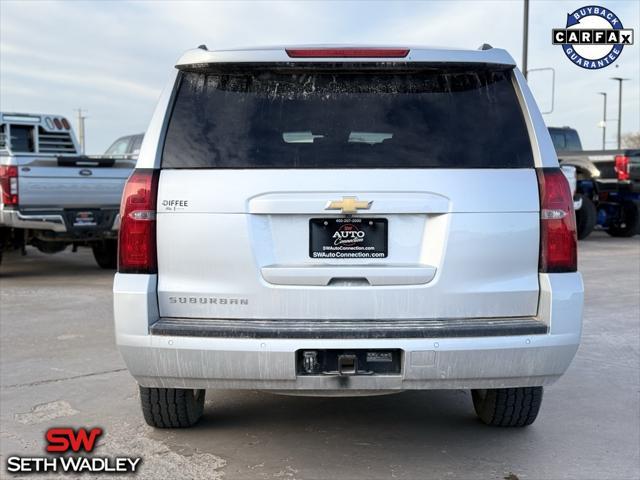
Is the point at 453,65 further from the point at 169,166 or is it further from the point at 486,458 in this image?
the point at 486,458

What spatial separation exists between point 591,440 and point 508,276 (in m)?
1.38

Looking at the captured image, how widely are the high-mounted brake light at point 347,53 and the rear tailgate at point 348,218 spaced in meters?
0.25

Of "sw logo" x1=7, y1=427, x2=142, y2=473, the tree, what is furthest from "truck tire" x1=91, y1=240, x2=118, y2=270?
the tree

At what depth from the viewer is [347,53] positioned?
3.53m

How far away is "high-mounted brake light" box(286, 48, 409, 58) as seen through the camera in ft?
11.5

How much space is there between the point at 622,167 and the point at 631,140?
55.7 m

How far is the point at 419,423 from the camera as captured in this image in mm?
4457

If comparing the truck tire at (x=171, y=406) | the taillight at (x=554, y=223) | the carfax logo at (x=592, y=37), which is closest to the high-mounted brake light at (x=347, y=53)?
the taillight at (x=554, y=223)

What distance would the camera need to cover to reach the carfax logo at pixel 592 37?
15719 millimetres

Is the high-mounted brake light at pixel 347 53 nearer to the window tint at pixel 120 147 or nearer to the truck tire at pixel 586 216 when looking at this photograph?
the truck tire at pixel 586 216

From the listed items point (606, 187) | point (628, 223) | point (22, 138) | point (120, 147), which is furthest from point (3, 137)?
point (628, 223)

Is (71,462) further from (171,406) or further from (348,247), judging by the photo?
(348,247)

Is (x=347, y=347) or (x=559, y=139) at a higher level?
(x=559, y=139)

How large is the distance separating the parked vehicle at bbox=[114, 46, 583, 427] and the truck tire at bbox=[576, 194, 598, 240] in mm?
14237
